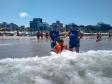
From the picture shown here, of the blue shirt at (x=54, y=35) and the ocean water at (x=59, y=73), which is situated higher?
the blue shirt at (x=54, y=35)

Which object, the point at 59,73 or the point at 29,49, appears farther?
the point at 29,49

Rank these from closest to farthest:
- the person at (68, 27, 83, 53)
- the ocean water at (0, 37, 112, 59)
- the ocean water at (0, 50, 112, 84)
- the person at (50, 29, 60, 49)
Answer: the ocean water at (0, 50, 112, 84), the person at (68, 27, 83, 53), the ocean water at (0, 37, 112, 59), the person at (50, 29, 60, 49)

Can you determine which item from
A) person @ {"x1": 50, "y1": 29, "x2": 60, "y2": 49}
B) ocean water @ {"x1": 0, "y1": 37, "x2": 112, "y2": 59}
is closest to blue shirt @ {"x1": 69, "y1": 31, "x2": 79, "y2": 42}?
person @ {"x1": 50, "y1": 29, "x2": 60, "y2": 49}

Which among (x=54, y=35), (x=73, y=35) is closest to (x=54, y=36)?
(x=54, y=35)

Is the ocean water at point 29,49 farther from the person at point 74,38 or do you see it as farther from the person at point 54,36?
the person at point 74,38

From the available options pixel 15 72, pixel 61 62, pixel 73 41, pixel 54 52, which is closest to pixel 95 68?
pixel 61 62

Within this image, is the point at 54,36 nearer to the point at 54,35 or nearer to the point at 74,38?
the point at 54,35

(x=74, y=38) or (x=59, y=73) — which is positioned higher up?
(x=74, y=38)

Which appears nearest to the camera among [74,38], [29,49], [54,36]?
[74,38]

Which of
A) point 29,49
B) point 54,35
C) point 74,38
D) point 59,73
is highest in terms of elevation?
point 54,35

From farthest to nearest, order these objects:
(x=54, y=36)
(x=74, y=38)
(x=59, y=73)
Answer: (x=54, y=36), (x=74, y=38), (x=59, y=73)

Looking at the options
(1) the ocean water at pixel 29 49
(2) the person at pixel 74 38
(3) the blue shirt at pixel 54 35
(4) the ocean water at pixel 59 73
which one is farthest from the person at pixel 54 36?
(4) the ocean water at pixel 59 73

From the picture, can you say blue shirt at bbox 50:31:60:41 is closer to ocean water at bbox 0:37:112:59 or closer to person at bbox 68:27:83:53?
ocean water at bbox 0:37:112:59

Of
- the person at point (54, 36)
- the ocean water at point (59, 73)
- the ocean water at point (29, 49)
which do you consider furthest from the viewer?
the person at point (54, 36)
